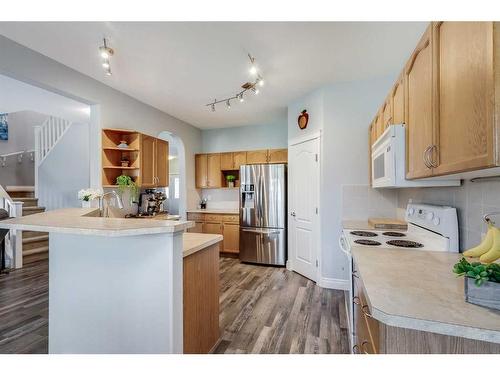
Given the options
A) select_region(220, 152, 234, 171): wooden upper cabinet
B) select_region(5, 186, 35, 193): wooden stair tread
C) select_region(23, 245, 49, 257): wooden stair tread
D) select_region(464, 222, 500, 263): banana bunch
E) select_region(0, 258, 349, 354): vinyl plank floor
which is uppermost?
select_region(220, 152, 234, 171): wooden upper cabinet

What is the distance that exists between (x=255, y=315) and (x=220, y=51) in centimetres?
260

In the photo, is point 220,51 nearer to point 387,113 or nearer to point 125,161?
point 387,113

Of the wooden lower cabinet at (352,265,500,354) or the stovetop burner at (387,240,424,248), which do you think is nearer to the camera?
the wooden lower cabinet at (352,265,500,354)

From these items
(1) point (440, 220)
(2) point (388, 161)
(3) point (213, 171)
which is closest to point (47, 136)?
(3) point (213, 171)

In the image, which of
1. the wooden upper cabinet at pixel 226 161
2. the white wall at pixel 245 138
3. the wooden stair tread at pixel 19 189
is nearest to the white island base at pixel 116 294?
the wooden upper cabinet at pixel 226 161

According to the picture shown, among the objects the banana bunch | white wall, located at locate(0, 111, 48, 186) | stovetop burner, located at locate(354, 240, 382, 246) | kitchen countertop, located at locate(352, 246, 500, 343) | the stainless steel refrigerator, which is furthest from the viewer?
white wall, located at locate(0, 111, 48, 186)

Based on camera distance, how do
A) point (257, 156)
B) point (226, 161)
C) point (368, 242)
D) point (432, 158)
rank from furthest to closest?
point (226, 161) < point (257, 156) < point (368, 242) < point (432, 158)

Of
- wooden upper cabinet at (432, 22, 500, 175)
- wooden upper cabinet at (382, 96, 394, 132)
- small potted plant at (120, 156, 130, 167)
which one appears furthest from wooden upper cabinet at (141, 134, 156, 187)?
wooden upper cabinet at (432, 22, 500, 175)

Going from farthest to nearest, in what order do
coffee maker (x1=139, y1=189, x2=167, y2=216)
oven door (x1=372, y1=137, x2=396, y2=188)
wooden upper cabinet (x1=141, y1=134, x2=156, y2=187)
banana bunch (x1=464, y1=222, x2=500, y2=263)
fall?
coffee maker (x1=139, y1=189, x2=167, y2=216)
wooden upper cabinet (x1=141, y1=134, x2=156, y2=187)
oven door (x1=372, y1=137, x2=396, y2=188)
banana bunch (x1=464, y1=222, x2=500, y2=263)

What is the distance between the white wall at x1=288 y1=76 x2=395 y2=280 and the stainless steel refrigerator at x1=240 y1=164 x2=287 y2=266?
0.94 metres

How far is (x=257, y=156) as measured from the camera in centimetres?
472

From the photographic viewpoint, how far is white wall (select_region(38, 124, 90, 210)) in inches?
202

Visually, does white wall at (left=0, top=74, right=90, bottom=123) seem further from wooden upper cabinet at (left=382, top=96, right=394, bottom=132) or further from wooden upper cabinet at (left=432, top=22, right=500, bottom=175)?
wooden upper cabinet at (left=432, top=22, right=500, bottom=175)
